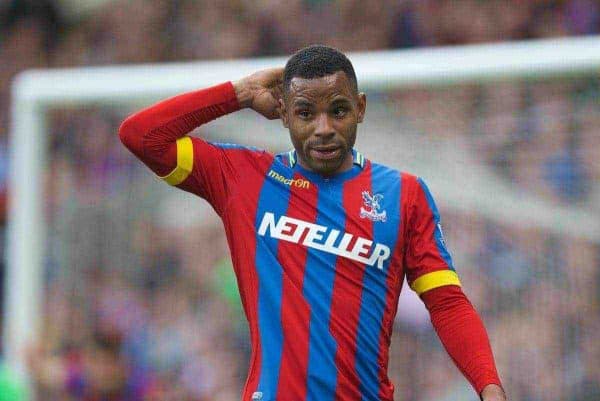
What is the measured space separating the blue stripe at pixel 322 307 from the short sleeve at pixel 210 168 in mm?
307

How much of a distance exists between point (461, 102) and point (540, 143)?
1.62 ft

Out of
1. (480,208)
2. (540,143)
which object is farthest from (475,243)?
(540,143)

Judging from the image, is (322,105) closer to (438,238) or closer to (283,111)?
(283,111)

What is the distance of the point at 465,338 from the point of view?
3.76 meters

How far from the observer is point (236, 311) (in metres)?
6.81

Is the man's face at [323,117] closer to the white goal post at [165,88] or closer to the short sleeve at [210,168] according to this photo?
the short sleeve at [210,168]

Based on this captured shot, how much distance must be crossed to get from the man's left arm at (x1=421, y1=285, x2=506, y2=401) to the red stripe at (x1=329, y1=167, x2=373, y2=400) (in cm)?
26

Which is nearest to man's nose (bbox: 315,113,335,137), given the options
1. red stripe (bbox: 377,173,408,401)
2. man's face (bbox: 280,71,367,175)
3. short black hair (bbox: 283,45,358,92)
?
man's face (bbox: 280,71,367,175)

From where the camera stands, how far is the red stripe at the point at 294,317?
3.70 m

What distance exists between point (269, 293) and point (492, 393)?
2.57 ft

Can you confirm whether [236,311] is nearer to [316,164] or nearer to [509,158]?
[509,158]

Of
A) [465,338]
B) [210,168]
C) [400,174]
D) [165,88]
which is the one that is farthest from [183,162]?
[165,88]

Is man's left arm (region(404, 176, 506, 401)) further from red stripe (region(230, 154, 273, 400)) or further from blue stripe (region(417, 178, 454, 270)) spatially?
red stripe (region(230, 154, 273, 400))

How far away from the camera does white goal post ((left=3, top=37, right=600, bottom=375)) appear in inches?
237
